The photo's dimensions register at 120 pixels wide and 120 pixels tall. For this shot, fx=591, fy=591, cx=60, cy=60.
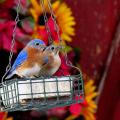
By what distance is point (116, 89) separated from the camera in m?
4.80

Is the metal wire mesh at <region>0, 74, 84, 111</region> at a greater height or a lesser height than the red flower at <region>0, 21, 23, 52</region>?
lesser

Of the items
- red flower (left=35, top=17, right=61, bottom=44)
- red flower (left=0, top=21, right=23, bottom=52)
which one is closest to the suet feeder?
red flower (left=35, top=17, right=61, bottom=44)

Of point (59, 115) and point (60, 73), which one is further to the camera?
point (59, 115)

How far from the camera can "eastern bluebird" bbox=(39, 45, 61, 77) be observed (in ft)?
8.55

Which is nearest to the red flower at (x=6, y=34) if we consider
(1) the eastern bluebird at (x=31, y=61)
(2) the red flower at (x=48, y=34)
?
(2) the red flower at (x=48, y=34)

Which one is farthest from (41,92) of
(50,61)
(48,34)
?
(48,34)

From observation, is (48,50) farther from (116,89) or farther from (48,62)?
(116,89)

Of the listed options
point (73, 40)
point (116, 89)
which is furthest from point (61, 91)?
point (116, 89)

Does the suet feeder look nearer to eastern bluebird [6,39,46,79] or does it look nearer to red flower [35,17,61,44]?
eastern bluebird [6,39,46,79]

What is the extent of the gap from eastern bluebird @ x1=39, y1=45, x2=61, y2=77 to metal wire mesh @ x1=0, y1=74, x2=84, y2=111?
7 cm

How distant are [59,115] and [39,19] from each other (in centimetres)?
63

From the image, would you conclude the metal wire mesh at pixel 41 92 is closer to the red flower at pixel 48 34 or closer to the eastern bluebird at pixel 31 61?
the eastern bluebird at pixel 31 61

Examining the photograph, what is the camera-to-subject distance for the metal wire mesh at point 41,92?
2.57 metres

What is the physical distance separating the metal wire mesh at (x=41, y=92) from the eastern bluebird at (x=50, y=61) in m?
0.07
